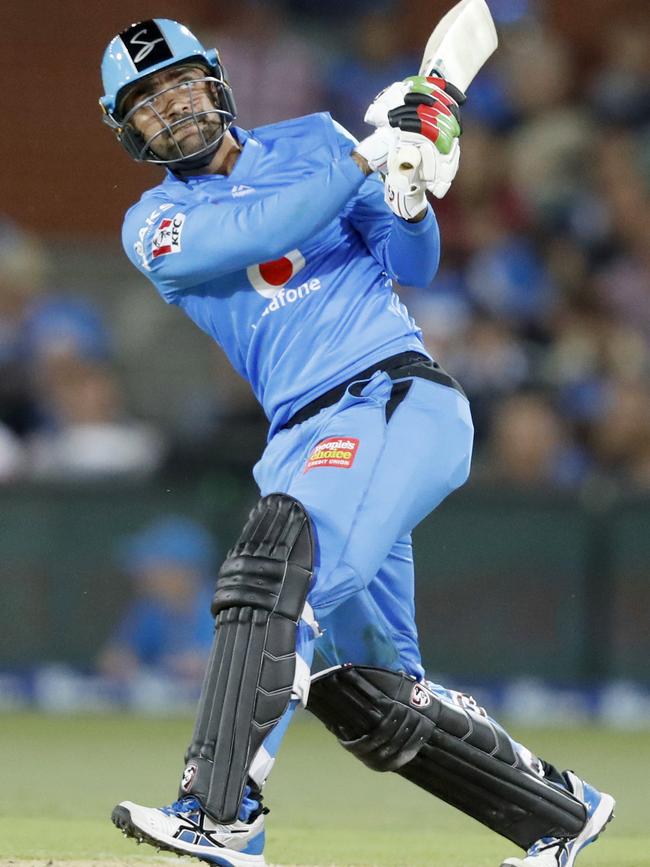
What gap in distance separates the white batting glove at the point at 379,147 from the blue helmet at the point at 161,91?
441mm

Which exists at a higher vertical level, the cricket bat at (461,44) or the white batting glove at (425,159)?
the cricket bat at (461,44)

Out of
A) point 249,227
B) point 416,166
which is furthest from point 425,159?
point 249,227

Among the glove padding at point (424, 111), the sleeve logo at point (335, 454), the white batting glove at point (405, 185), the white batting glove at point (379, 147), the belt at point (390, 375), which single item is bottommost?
the sleeve logo at point (335, 454)

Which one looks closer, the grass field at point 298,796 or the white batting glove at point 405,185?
the white batting glove at point 405,185

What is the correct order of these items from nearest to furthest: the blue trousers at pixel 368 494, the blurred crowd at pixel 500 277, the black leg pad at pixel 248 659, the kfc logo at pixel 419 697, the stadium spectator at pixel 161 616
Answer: the black leg pad at pixel 248 659 → the blue trousers at pixel 368 494 → the kfc logo at pixel 419 697 → the stadium spectator at pixel 161 616 → the blurred crowd at pixel 500 277

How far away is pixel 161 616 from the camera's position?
27.6 feet

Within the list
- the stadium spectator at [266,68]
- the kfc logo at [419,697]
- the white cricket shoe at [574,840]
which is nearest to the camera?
the kfc logo at [419,697]

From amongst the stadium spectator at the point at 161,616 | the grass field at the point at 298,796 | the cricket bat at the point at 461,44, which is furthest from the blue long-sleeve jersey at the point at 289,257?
the stadium spectator at the point at 161,616

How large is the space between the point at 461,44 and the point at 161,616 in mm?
4578

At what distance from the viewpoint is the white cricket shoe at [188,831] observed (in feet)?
11.6

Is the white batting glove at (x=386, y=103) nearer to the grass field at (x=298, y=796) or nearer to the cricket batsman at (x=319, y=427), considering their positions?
the cricket batsman at (x=319, y=427)

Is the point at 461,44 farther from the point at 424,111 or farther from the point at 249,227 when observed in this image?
the point at 249,227

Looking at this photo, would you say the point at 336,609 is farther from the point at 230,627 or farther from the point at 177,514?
the point at 177,514

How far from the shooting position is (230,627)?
147 inches
